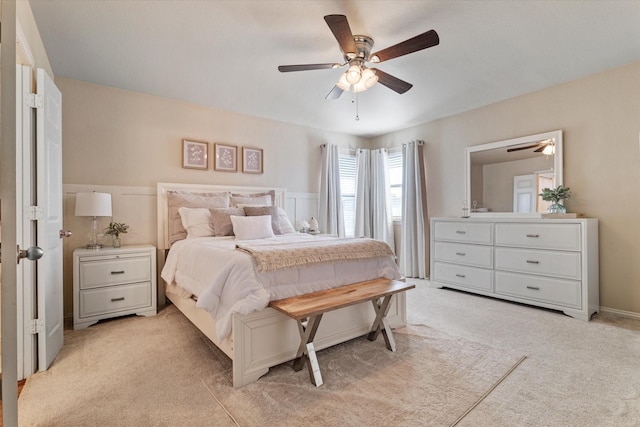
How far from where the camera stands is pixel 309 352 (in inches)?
75.6

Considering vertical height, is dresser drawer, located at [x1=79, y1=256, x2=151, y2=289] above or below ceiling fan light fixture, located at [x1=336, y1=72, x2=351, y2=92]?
below

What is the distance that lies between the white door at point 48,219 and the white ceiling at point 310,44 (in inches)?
25.5

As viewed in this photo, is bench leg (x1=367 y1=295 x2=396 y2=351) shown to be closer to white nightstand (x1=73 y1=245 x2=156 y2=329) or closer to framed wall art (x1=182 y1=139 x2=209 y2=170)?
white nightstand (x1=73 y1=245 x2=156 y2=329)

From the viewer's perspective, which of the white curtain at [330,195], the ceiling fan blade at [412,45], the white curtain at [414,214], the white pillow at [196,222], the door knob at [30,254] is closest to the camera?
the door knob at [30,254]

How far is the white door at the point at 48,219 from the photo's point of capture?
6.70 feet

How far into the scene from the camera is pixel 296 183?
190 inches

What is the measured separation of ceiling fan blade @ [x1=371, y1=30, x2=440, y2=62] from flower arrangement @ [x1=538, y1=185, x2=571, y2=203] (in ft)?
7.95

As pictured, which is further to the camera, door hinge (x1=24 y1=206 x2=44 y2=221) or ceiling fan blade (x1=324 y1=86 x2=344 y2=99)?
ceiling fan blade (x1=324 y1=86 x2=344 y2=99)

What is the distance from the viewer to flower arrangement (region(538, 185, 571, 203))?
10.9 ft

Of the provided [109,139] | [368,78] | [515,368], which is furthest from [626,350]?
[109,139]

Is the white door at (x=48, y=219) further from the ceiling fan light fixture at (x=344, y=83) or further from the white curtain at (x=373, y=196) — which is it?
the white curtain at (x=373, y=196)

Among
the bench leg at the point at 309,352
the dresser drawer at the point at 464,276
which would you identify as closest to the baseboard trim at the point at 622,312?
the dresser drawer at the point at 464,276

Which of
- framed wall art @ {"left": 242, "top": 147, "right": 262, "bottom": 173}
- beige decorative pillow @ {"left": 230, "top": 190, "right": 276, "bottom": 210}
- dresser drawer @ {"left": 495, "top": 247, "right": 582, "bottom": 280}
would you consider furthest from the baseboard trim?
framed wall art @ {"left": 242, "top": 147, "right": 262, "bottom": 173}

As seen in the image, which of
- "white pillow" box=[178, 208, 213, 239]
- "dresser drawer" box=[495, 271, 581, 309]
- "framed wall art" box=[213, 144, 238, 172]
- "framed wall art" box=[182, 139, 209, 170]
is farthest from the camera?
"framed wall art" box=[213, 144, 238, 172]
